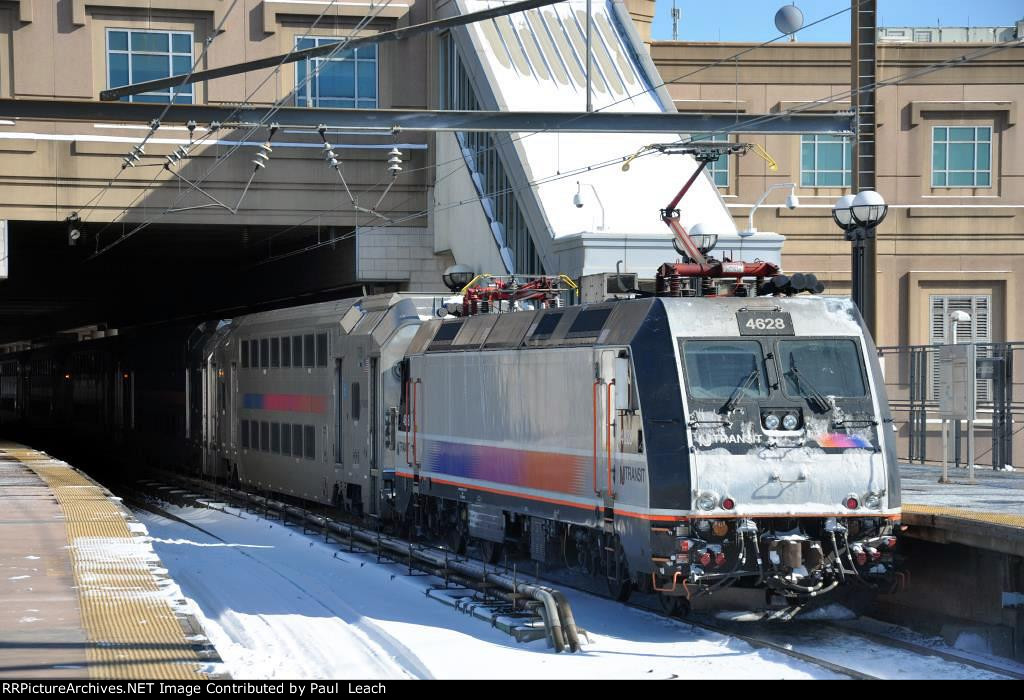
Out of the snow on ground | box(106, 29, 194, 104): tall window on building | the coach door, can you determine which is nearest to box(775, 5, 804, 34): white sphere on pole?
the coach door

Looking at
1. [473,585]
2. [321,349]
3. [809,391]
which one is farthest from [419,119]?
[809,391]

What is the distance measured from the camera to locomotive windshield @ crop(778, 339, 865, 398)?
13.6m

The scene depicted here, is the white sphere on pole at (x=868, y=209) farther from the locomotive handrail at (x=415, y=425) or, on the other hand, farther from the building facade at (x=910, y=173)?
the building facade at (x=910, y=173)

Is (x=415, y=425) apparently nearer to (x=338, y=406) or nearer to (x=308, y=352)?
(x=338, y=406)

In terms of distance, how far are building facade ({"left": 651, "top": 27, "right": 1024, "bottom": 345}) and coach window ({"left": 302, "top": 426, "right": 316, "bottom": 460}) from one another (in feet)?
48.8

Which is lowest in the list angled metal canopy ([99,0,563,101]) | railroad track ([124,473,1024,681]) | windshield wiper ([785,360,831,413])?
railroad track ([124,473,1024,681])

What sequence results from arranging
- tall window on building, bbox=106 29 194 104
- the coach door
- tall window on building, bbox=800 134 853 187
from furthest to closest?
tall window on building, bbox=800 134 853 187 < tall window on building, bbox=106 29 194 104 < the coach door

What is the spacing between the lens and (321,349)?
2484 centimetres

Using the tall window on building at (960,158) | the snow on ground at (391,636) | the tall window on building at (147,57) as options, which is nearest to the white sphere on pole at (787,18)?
the tall window on building at (960,158)

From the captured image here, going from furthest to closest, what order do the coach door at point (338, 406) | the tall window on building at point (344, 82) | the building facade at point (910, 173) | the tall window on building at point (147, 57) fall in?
the building facade at point (910, 173), the tall window on building at point (344, 82), the tall window on building at point (147, 57), the coach door at point (338, 406)

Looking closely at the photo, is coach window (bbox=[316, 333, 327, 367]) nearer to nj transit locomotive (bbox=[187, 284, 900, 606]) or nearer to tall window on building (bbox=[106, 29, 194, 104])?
nj transit locomotive (bbox=[187, 284, 900, 606])

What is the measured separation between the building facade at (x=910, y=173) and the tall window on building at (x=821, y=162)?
25 millimetres

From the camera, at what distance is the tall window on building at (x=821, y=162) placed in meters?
37.5

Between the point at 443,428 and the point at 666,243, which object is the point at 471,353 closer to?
the point at 443,428
